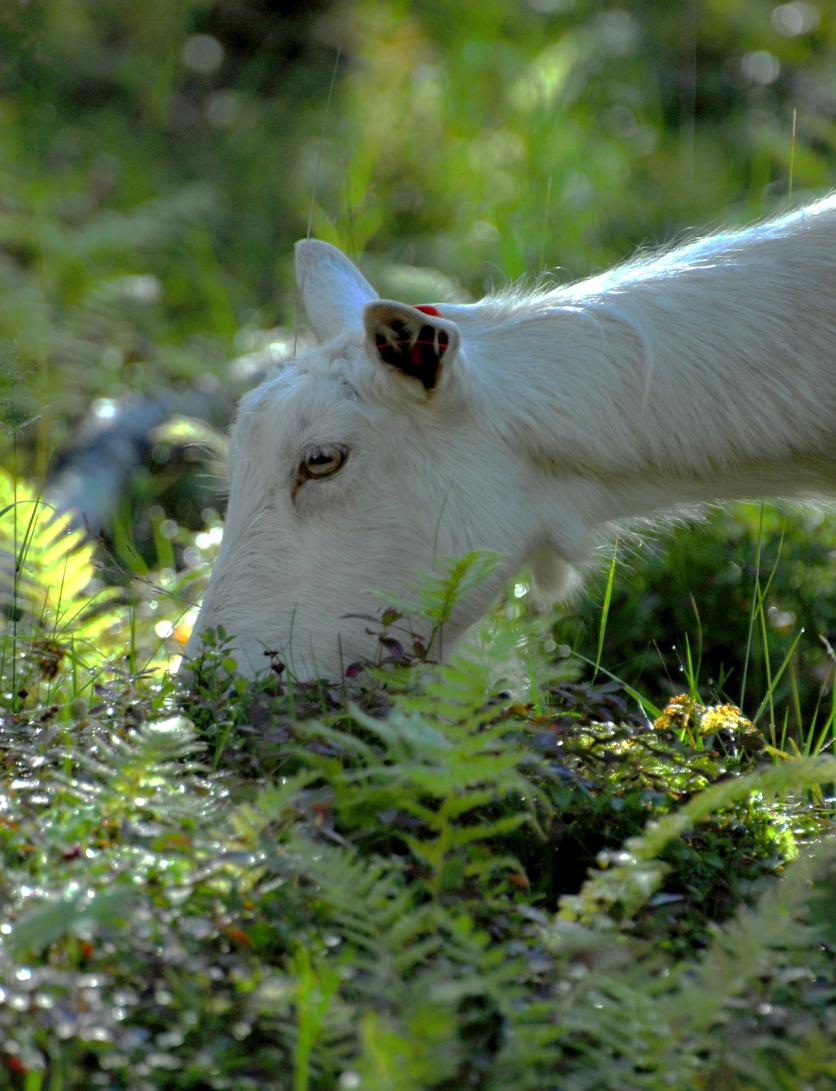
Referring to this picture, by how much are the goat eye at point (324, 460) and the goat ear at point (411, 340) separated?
10.7 inches

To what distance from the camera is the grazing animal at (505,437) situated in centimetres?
389

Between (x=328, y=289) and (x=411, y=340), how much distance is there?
97 cm

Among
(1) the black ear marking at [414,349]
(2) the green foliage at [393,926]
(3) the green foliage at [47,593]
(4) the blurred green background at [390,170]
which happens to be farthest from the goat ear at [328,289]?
(2) the green foliage at [393,926]

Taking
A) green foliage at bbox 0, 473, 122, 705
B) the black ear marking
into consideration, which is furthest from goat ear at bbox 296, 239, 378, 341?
green foliage at bbox 0, 473, 122, 705

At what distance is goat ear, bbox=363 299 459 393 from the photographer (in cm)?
372

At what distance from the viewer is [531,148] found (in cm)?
1009

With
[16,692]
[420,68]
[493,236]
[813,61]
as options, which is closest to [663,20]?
[813,61]

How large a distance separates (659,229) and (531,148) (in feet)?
3.73

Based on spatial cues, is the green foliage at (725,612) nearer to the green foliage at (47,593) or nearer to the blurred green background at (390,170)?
the blurred green background at (390,170)

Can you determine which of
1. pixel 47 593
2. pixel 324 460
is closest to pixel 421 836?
pixel 324 460

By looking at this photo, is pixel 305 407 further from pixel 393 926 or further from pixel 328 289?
pixel 393 926

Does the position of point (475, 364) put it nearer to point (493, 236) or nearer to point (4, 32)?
point (4, 32)

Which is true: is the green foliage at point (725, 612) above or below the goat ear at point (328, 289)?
below

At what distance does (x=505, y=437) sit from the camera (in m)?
4.01
